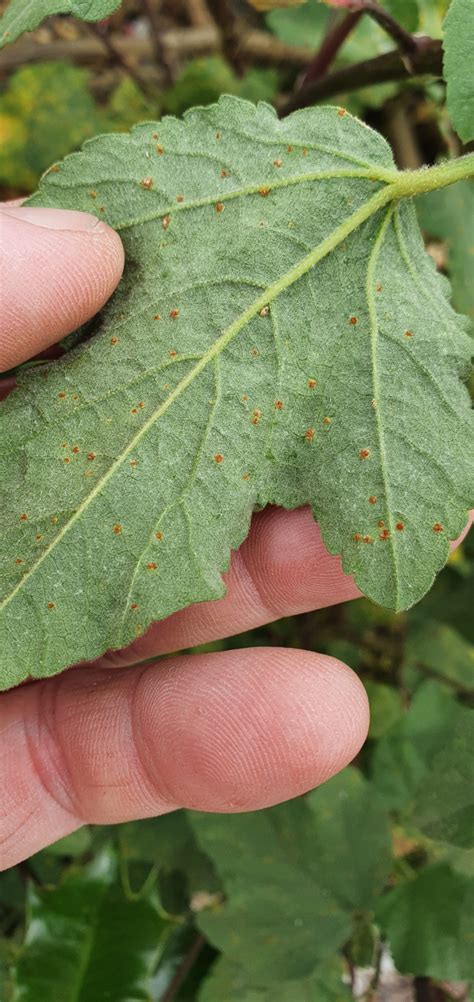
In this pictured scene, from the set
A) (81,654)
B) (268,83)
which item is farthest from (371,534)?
(268,83)

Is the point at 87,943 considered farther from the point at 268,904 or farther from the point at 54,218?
the point at 54,218

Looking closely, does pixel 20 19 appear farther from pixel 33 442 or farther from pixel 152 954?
pixel 152 954

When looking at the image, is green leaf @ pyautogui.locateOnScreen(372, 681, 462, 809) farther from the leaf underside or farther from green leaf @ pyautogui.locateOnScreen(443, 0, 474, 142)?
green leaf @ pyautogui.locateOnScreen(443, 0, 474, 142)

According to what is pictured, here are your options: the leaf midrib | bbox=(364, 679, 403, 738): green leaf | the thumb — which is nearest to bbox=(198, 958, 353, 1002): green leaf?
bbox=(364, 679, 403, 738): green leaf

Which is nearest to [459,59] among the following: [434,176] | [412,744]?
[434,176]

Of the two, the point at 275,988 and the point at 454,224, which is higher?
the point at 454,224

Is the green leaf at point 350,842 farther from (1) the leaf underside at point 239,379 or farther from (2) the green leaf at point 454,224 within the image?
(2) the green leaf at point 454,224

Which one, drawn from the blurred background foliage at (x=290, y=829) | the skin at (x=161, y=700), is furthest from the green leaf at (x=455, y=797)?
the skin at (x=161, y=700)
